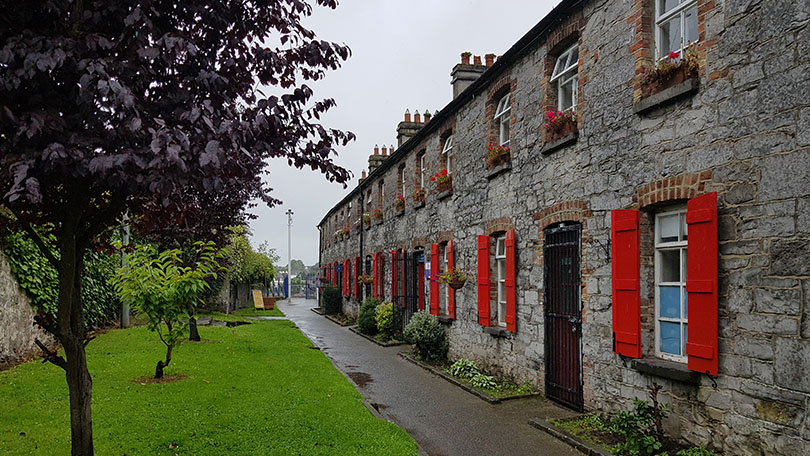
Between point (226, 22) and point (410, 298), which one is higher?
point (226, 22)

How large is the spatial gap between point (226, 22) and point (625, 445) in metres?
5.62

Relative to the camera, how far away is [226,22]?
4137 millimetres

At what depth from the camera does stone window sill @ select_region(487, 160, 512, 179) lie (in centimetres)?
1000

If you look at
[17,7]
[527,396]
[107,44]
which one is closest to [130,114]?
[107,44]

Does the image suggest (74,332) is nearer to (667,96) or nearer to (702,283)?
(702,283)

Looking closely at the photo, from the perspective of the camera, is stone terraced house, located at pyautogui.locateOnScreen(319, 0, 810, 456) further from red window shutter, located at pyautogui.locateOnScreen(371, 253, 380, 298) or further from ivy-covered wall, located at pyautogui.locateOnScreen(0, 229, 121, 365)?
red window shutter, located at pyautogui.locateOnScreen(371, 253, 380, 298)

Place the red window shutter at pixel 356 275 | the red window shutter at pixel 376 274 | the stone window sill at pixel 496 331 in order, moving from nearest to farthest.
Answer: the stone window sill at pixel 496 331 < the red window shutter at pixel 376 274 < the red window shutter at pixel 356 275

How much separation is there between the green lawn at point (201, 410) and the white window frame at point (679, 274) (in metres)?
3.10

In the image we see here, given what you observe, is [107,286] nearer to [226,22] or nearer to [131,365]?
[131,365]

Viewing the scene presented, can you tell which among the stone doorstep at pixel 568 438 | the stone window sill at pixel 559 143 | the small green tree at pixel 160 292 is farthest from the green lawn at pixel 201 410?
the stone window sill at pixel 559 143

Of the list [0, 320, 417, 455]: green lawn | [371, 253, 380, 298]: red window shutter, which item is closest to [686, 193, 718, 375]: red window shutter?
[0, 320, 417, 455]: green lawn

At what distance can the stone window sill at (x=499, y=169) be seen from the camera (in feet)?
32.8

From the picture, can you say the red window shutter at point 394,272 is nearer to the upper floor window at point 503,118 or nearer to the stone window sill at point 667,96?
the upper floor window at point 503,118

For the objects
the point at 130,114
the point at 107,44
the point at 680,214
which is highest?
the point at 107,44
